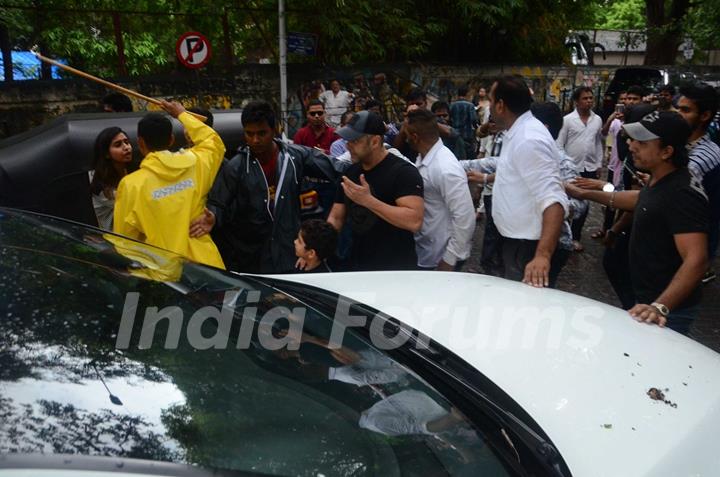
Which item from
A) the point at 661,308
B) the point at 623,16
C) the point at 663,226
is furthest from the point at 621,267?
the point at 623,16

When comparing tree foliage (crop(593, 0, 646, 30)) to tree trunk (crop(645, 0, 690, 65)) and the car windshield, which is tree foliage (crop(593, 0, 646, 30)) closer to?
tree trunk (crop(645, 0, 690, 65))

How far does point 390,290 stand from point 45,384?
60.4 inches

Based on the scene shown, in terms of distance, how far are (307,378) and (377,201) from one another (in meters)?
1.75

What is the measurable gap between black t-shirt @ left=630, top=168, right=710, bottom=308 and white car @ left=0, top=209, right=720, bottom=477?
2.18 feet

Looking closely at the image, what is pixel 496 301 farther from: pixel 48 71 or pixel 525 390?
pixel 48 71

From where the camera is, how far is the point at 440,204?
12.2 feet

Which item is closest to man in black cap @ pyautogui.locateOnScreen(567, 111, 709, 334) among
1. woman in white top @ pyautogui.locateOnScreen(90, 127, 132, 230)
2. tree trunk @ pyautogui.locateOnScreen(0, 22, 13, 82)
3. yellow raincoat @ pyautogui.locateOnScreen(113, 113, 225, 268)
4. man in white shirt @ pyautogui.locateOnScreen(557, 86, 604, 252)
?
yellow raincoat @ pyautogui.locateOnScreen(113, 113, 225, 268)

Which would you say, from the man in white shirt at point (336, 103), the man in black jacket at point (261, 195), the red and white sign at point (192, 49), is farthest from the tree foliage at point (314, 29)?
the man in black jacket at point (261, 195)

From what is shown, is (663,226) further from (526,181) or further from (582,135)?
(582,135)

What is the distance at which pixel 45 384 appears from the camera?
1.35 meters

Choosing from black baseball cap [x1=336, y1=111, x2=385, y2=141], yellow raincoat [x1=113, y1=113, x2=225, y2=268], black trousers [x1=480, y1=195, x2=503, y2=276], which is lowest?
black trousers [x1=480, y1=195, x2=503, y2=276]

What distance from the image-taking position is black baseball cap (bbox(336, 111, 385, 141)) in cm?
346

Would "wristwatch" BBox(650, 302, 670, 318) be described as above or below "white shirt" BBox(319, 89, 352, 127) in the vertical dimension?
below

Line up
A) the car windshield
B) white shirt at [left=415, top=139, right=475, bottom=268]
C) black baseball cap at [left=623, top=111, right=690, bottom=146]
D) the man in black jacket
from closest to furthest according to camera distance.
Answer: the car windshield → black baseball cap at [left=623, top=111, right=690, bottom=146] → white shirt at [left=415, top=139, right=475, bottom=268] → the man in black jacket
